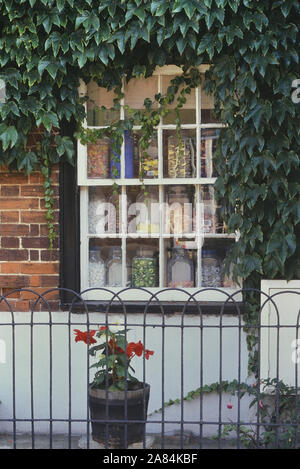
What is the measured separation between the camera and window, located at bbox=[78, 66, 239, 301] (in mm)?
5590

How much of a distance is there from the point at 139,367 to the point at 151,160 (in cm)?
163

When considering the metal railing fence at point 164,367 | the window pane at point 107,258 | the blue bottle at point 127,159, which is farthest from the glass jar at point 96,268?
the blue bottle at point 127,159

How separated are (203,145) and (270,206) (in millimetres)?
779

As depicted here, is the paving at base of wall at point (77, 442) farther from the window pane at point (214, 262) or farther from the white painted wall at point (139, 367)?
the window pane at point (214, 262)

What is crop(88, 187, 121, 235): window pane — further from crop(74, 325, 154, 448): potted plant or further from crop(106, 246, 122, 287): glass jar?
crop(74, 325, 154, 448): potted plant

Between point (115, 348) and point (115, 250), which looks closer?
point (115, 348)

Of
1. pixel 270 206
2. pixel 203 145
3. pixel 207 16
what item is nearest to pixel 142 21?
pixel 207 16

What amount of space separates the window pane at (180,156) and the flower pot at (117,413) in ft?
6.02

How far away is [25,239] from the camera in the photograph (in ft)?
18.2

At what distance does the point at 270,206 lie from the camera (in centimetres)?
522

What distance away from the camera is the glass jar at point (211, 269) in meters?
5.59

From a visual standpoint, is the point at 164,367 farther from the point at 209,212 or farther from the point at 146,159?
the point at 146,159

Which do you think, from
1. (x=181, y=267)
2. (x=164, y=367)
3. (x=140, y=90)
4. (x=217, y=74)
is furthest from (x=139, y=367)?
(x=217, y=74)

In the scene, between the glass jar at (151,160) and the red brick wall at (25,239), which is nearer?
the red brick wall at (25,239)
